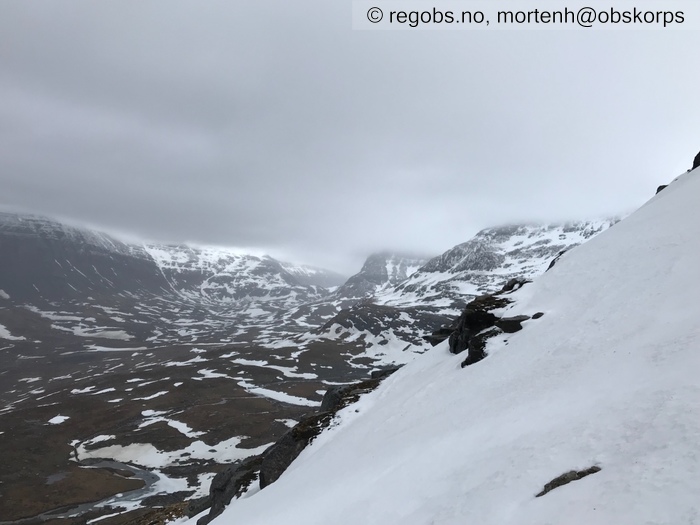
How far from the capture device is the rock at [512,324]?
83.8 feet

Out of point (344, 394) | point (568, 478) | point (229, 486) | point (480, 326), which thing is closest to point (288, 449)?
point (229, 486)

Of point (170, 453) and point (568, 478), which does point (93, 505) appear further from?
point (568, 478)

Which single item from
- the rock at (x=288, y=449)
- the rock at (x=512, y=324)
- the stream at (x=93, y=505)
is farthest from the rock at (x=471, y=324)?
the stream at (x=93, y=505)

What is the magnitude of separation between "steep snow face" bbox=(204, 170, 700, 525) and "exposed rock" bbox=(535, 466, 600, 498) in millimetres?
199

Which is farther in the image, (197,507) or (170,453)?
(170,453)

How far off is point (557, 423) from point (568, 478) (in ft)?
9.43

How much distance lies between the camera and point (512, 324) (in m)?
25.9

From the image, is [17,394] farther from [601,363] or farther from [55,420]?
[601,363]

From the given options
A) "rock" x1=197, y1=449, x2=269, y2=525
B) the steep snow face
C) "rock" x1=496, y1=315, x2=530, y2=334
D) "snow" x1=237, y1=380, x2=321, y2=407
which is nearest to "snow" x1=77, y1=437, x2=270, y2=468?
"snow" x1=237, y1=380, x2=321, y2=407

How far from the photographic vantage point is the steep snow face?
344 inches

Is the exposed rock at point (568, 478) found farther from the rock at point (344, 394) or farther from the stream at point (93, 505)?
the stream at point (93, 505)

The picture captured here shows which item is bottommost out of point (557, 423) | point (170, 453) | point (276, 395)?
point (170, 453)

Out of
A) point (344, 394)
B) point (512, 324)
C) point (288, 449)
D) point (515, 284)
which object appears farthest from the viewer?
point (515, 284)

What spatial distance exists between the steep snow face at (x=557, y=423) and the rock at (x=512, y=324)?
0.95m
